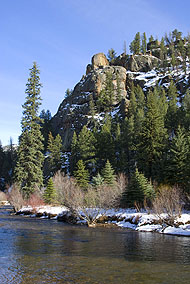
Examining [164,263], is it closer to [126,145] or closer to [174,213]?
[174,213]

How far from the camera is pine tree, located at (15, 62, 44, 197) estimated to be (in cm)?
4931

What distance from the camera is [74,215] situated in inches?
1404

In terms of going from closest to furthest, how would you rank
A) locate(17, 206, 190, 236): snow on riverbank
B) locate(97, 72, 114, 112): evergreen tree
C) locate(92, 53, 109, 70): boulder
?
locate(17, 206, 190, 236): snow on riverbank → locate(97, 72, 114, 112): evergreen tree → locate(92, 53, 109, 70): boulder

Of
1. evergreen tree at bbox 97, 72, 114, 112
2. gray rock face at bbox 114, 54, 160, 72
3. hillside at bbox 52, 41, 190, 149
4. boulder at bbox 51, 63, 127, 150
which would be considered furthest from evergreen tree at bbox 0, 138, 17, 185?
gray rock face at bbox 114, 54, 160, 72

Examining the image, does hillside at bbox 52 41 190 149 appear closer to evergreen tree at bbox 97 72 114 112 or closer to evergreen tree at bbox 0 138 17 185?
evergreen tree at bbox 97 72 114 112

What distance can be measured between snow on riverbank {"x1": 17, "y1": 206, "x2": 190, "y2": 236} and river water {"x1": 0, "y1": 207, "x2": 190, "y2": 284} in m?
3.05

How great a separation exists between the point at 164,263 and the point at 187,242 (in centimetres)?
739

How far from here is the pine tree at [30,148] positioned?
49.3 m

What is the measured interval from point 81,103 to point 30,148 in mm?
56613

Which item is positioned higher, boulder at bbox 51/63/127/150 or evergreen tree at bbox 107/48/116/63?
evergreen tree at bbox 107/48/116/63

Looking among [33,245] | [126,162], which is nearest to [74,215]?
[33,245]

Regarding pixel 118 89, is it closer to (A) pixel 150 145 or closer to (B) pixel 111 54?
(B) pixel 111 54

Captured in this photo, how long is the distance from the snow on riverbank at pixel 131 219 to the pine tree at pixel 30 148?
6491 mm

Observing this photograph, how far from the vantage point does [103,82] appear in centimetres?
10762
